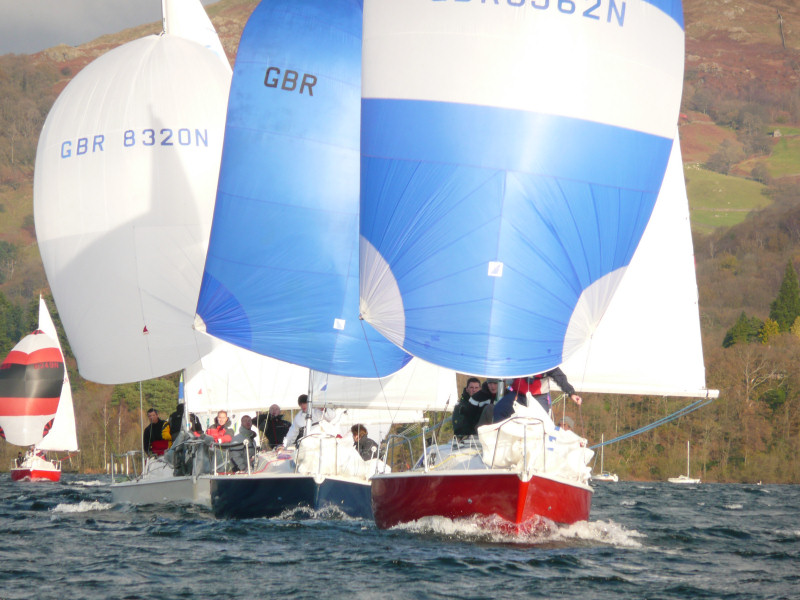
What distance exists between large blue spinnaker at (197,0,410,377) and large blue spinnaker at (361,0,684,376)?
4.25 meters

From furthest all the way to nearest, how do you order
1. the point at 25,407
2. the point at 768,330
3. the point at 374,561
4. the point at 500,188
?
1. the point at 768,330
2. the point at 25,407
3. the point at 500,188
4. the point at 374,561

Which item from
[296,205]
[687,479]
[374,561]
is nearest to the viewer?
[374,561]

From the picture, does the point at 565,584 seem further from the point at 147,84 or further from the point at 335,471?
the point at 147,84

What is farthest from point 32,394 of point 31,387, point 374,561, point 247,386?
point 374,561

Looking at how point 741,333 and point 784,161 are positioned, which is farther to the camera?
point 784,161

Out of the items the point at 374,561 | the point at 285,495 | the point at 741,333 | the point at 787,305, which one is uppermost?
the point at 787,305

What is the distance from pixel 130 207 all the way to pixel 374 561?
13.6 meters

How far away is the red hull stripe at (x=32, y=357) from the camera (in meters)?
46.7

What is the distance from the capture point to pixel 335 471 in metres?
17.3

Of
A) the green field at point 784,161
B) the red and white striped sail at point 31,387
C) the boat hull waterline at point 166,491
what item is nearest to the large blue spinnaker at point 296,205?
the boat hull waterline at point 166,491

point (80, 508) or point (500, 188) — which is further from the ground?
point (500, 188)

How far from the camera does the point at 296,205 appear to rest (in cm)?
1922

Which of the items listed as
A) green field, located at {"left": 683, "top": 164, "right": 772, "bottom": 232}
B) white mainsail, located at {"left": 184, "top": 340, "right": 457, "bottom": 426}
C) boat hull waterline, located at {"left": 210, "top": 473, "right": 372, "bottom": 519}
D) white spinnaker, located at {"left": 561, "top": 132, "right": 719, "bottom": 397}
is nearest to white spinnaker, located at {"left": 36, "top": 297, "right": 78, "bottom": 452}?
white mainsail, located at {"left": 184, "top": 340, "right": 457, "bottom": 426}

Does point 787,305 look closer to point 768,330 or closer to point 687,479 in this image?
point 768,330
